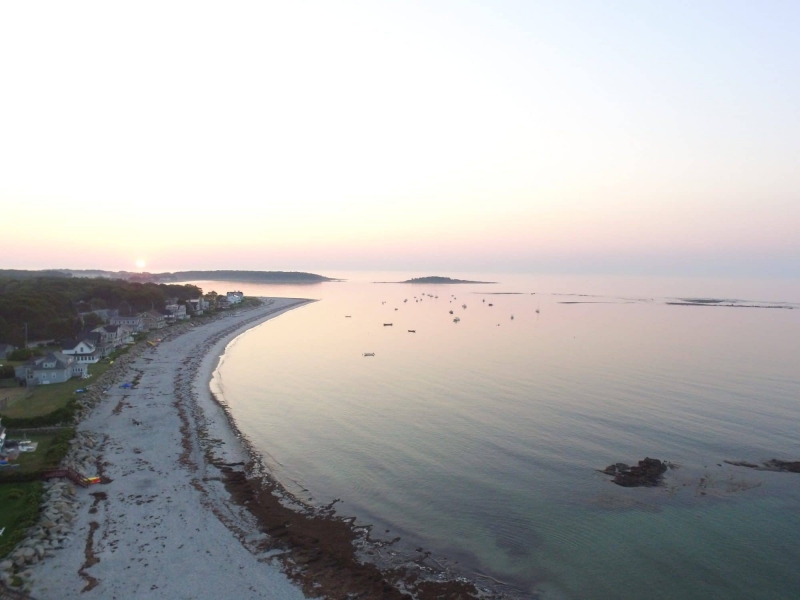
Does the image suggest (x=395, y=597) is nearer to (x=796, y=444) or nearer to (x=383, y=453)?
(x=383, y=453)

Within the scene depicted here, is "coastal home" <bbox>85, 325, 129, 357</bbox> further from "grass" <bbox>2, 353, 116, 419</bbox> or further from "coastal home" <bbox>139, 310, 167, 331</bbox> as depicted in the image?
"coastal home" <bbox>139, 310, 167, 331</bbox>

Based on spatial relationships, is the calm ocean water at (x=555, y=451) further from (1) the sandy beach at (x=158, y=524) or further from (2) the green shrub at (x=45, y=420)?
(2) the green shrub at (x=45, y=420)

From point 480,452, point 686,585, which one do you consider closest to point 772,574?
point 686,585

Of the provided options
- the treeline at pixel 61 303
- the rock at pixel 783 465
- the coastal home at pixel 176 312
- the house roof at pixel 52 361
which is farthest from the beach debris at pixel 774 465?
the coastal home at pixel 176 312

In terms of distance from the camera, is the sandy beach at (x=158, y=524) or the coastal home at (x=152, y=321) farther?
the coastal home at (x=152, y=321)

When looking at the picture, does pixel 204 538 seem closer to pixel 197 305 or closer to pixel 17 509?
pixel 17 509

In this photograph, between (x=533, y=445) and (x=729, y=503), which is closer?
(x=729, y=503)
